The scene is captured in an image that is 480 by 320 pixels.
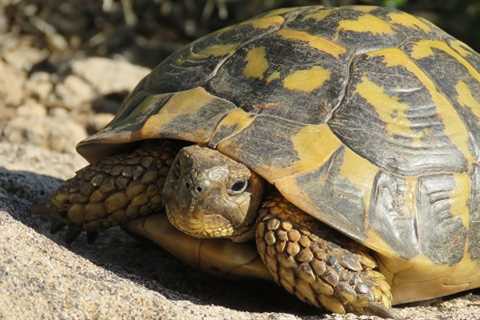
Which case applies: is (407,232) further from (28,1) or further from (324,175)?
A: (28,1)

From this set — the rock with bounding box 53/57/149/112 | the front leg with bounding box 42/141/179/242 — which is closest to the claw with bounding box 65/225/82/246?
the front leg with bounding box 42/141/179/242

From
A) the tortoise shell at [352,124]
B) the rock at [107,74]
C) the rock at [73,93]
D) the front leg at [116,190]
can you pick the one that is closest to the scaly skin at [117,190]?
the front leg at [116,190]

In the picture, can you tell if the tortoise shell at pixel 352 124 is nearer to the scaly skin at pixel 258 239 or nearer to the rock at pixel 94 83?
the scaly skin at pixel 258 239

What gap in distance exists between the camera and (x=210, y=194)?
3.13m

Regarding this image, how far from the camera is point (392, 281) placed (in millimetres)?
3277

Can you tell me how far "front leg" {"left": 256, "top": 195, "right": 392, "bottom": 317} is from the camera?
306 cm

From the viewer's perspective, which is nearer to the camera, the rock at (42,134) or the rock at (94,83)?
the rock at (42,134)

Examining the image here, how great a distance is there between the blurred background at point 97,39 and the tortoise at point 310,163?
2538 millimetres

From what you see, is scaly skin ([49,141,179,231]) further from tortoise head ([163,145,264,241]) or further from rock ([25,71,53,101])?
rock ([25,71,53,101])

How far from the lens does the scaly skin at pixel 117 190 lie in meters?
3.51

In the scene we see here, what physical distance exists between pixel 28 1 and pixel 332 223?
5.10 meters

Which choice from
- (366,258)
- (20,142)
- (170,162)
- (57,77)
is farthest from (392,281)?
(57,77)

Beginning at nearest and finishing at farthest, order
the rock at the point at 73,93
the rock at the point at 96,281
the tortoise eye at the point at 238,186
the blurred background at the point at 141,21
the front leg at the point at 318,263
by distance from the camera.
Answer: the rock at the point at 96,281, the front leg at the point at 318,263, the tortoise eye at the point at 238,186, the rock at the point at 73,93, the blurred background at the point at 141,21

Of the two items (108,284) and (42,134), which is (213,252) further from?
(42,134)
